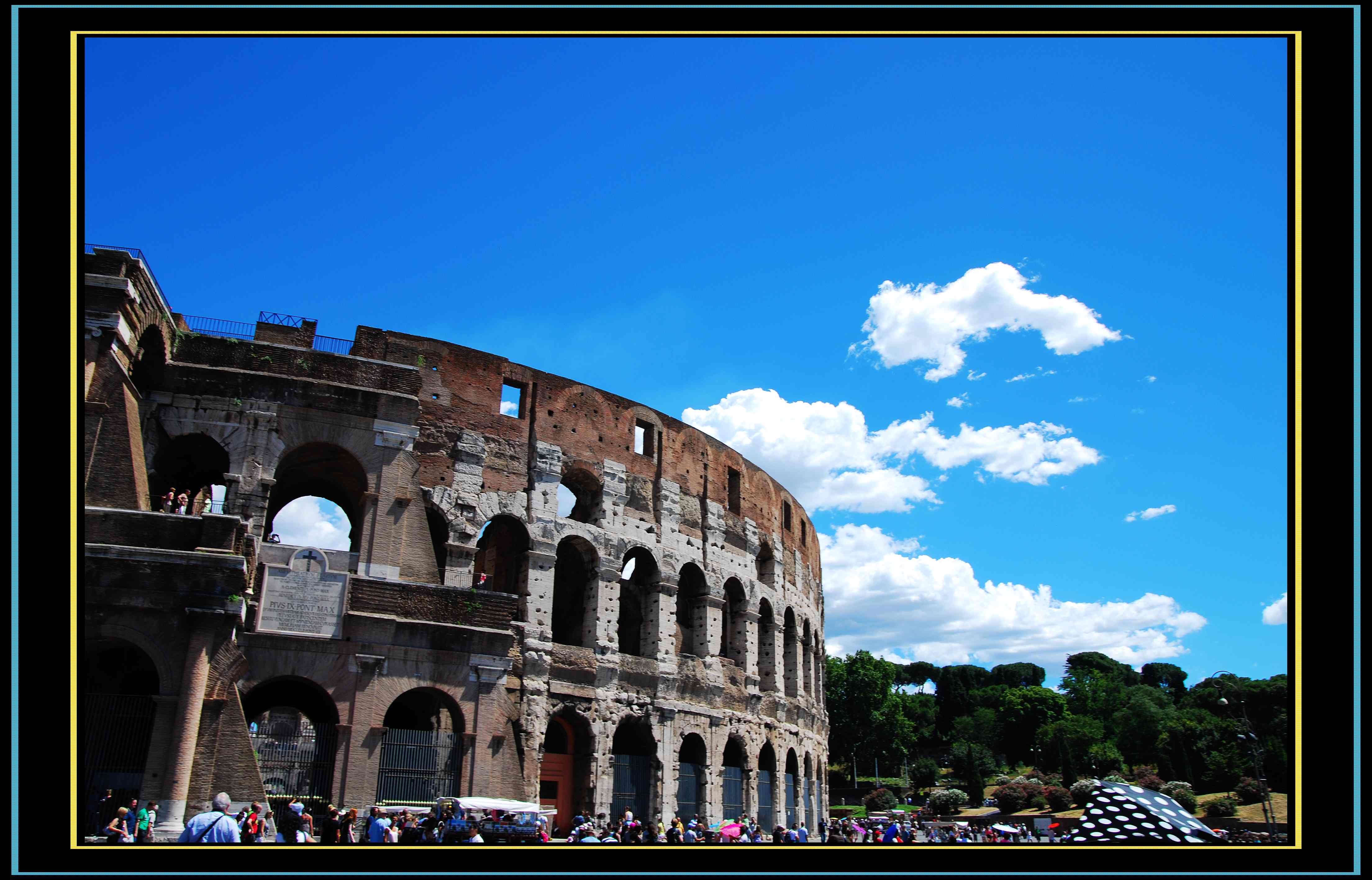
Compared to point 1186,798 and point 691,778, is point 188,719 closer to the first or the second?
point 691,778

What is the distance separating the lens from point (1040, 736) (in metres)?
68.6

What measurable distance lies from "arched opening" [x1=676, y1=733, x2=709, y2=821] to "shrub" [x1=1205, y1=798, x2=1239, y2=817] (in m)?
27.0

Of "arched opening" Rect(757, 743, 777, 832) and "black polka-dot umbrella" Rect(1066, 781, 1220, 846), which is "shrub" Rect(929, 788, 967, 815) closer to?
"arched opening" Rect(757, 743, 777, 832)

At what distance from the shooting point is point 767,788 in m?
29.4

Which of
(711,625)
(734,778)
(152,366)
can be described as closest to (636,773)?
(734,778)

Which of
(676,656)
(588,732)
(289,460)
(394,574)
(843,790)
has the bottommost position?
(843,790)

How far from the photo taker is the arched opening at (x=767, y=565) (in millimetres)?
32031

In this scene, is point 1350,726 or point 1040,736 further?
point 1040,736

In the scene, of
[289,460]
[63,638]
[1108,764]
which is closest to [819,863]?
[63,638]

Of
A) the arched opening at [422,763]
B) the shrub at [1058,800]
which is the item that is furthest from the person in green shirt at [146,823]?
the shrub at [1058,800]

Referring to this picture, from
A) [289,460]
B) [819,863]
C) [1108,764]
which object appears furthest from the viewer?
[1108,764]

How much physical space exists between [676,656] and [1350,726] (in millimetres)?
21115

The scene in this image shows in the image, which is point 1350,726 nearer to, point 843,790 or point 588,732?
point 588,732

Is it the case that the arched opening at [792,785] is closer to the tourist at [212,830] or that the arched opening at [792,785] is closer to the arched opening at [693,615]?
the arched opening at [693,615]
